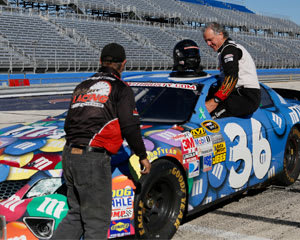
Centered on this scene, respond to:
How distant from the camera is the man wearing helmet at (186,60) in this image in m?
5.02

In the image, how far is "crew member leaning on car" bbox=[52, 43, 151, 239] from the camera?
110 inches

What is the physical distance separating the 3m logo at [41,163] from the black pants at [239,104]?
1.83 m

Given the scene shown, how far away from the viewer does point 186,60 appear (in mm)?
5062

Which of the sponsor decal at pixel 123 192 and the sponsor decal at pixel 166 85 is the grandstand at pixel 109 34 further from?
the sponsor decal at pixel 123 192

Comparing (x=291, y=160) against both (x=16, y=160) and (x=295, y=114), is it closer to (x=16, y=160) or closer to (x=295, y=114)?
(x=295, y=114)

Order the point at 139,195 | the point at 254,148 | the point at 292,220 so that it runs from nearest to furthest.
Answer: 1. the point at 139,195
2. the point at 292,220
3. the point at 254,148

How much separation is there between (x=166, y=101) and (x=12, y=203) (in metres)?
1.99

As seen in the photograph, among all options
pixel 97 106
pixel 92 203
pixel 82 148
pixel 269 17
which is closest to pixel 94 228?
pixel 92 203

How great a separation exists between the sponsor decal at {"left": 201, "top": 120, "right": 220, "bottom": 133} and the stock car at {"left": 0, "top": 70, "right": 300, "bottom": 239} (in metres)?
0.01

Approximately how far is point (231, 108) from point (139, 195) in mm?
1785

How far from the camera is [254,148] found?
15.4ft

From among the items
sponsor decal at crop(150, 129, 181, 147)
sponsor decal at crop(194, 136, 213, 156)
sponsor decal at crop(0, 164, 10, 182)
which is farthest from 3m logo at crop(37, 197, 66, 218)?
sponsor decal at crop(194, 136, 213, 156)

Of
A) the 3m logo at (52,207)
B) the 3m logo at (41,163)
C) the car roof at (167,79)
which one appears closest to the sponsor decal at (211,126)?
the car roof at (167,79)

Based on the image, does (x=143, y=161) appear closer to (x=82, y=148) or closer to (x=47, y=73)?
(x=82, y=148)
